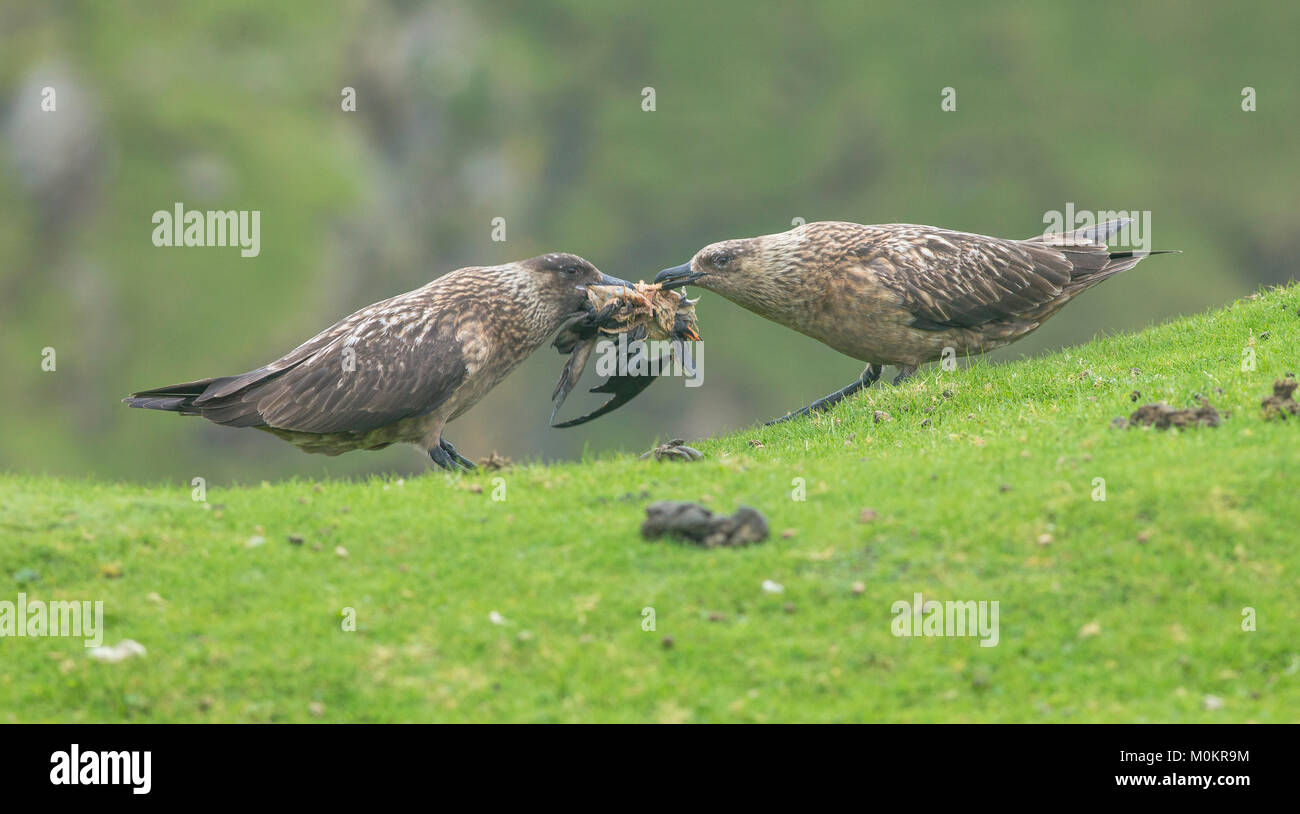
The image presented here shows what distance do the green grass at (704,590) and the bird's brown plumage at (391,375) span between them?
57.4 inches

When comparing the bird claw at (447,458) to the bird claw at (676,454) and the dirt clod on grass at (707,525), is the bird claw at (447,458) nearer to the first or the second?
the bird claw at (676,454)

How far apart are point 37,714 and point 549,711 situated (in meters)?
2.98

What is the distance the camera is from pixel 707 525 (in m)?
9.03

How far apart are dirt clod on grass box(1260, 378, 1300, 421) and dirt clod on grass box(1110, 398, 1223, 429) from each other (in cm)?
36

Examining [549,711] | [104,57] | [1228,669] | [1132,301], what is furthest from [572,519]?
[104,57]

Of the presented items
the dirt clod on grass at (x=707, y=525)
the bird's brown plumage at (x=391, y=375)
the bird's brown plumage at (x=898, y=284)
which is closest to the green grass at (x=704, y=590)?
the dirt clod on grass at (x=707, y=525)

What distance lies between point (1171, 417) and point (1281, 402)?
849 millimetres

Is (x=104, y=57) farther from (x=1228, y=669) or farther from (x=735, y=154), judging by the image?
(x=1228, y=669)

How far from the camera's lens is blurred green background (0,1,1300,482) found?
254 feet

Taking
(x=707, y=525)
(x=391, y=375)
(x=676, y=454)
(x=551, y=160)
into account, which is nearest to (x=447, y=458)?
(x=391, y=375)

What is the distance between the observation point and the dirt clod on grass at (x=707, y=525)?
898cm

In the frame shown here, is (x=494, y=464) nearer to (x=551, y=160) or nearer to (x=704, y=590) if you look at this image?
(x=704, y=590)

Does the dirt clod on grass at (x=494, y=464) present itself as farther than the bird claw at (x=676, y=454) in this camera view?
No

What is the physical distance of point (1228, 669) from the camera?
7469 millimetres
